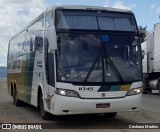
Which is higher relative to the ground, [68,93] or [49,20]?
[49,20]

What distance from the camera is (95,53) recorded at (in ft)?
38.3

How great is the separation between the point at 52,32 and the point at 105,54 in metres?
1.56

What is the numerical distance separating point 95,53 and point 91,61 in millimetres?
253

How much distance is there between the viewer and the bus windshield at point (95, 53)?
11516 millimetres

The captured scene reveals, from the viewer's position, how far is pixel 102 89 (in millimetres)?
11508

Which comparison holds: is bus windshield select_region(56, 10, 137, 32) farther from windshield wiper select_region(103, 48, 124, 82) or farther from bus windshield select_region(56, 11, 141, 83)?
windshield wiper select_region(103, 48, 124, 82)

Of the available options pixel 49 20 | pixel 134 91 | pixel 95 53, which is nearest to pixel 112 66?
pixel 95 53

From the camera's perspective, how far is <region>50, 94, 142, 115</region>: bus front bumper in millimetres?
11273

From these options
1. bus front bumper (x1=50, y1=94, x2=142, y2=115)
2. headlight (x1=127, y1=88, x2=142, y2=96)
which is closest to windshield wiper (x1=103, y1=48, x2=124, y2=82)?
headlight (x1=127, y1=88, x2=142, y2=96)

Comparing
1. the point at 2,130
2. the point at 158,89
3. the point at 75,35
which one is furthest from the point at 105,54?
the point at 158,89

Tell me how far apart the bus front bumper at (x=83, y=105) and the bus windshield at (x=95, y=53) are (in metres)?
0.51

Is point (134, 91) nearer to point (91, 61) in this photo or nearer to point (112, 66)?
point (112, 66)

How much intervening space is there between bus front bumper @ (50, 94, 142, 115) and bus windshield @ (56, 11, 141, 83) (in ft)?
1.66

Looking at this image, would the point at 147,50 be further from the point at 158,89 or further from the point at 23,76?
the point at 23,76
